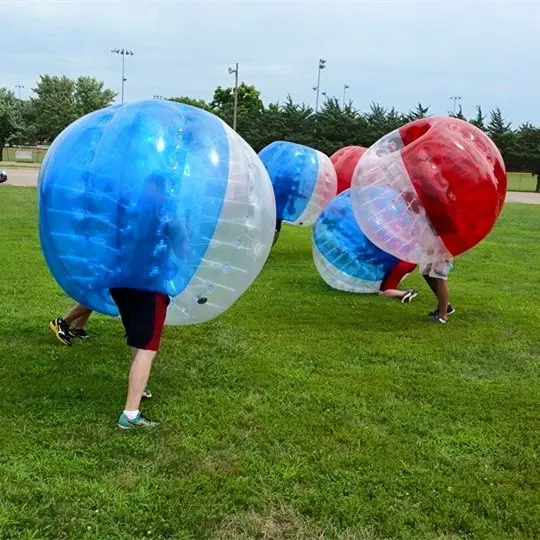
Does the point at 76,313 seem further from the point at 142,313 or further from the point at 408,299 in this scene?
the point at 408,299

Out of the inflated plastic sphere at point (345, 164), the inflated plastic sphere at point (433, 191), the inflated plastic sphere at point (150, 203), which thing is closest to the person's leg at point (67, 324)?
the inflated plastic sphere at point (150, 203)

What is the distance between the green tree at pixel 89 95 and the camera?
2266 inches

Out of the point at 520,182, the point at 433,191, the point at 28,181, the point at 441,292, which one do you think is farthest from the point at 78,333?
the point at 520,182

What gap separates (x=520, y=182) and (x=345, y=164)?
40544 millimetres

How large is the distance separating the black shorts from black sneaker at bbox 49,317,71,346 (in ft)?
5.50

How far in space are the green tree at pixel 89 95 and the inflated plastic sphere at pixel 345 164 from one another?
48483mm

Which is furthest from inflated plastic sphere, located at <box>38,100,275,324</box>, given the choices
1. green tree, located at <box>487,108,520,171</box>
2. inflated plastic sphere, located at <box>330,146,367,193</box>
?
green tree, located at <box>487,108,520,171</box>

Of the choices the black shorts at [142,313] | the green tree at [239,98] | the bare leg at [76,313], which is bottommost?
the bare leg at [76,313]

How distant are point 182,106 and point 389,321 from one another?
12.0 ft

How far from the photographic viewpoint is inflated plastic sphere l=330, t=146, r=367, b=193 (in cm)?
1140

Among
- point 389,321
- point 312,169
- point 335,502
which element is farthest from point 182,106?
point 312,169

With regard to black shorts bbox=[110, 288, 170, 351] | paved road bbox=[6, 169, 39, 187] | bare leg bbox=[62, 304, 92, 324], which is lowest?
paved road bbox=[6, 169, 39, 187]

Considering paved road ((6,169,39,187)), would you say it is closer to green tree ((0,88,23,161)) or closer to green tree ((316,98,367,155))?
green tree ((0,88,23,161))

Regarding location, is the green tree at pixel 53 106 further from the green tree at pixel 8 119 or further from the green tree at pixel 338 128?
the green tree at pixel 338 128
